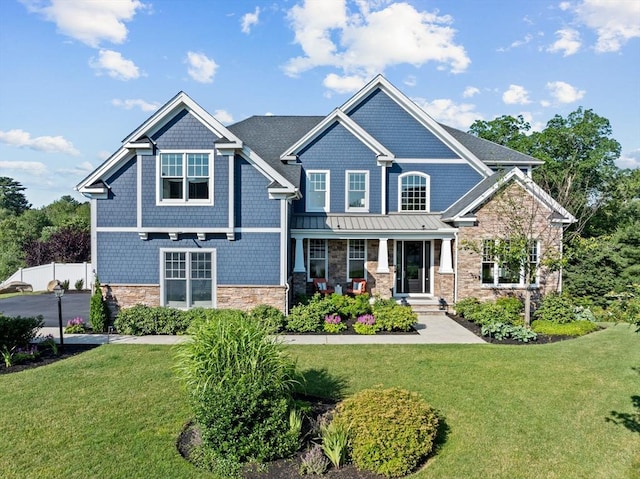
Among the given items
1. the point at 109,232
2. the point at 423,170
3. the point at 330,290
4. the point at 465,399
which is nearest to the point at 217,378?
the point at 465,399

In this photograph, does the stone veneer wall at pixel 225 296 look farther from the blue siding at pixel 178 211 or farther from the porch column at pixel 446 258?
the porch column at pixel 446 258

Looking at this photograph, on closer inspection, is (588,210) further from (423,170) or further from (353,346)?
(353,346)

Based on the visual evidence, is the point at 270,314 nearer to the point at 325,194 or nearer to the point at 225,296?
the point at 225,296

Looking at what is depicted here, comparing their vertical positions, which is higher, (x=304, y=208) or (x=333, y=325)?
(x=304, y=208)

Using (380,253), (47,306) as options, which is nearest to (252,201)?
(380,253)

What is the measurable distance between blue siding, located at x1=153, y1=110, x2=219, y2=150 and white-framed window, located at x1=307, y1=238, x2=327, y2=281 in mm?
6592

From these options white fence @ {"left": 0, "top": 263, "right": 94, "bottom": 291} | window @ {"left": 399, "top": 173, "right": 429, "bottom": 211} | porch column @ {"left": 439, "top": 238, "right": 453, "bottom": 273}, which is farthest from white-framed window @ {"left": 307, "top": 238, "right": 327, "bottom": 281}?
white fence @ {"left": 0, "top": 263, "right": 94, "bottom": 291}

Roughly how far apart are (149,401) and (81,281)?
68.4 ft

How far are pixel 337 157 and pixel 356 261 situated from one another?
4813 mm

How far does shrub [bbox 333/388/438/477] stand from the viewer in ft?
19.0

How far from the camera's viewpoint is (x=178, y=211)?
14.2 metres

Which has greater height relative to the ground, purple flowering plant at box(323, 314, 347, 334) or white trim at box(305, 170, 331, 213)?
white trim at box(305, 170, 331, 213)

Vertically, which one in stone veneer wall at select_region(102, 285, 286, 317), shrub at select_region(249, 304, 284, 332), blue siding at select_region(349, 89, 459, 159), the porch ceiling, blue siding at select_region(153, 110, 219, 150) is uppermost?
blue siding at select_region(349, 89, 459, 159)

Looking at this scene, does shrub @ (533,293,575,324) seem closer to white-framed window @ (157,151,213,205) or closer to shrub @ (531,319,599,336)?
shrub @ (531,319,599,336)
